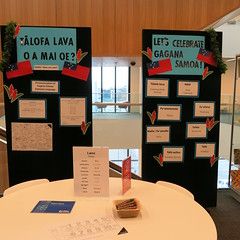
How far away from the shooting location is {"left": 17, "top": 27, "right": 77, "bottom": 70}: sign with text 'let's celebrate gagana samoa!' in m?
2.83

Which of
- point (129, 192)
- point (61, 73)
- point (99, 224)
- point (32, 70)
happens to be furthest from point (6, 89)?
point (99, 224)

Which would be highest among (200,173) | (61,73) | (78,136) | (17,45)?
(17,45)

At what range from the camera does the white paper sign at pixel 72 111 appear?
9.71ft

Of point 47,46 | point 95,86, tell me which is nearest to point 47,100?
point 47,46

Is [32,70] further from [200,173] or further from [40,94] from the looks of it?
[200,173]

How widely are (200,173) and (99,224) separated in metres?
2.15

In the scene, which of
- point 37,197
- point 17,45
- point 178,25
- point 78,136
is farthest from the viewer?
point 178,25

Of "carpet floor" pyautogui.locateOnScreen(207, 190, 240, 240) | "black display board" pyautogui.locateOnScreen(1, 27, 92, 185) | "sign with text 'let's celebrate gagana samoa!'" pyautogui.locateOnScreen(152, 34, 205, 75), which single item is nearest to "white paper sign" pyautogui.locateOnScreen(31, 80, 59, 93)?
"black display board" pyautogui.locateOnScreen(1, 27, 92, 185)

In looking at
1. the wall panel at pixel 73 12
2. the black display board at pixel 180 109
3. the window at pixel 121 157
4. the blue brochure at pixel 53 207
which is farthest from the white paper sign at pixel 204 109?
the wall panel at pixel 73 12

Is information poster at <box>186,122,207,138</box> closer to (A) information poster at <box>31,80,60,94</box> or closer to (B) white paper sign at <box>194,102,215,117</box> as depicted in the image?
(B) white paper sign at <box>194,102,215,117</box>

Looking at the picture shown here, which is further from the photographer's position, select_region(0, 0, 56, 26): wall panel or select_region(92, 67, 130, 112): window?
select_region(92, 67, 130, 112): window

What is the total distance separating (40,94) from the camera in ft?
9.62

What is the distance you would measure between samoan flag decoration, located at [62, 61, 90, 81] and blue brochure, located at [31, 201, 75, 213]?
1544mm

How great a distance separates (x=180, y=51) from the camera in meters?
3.08
